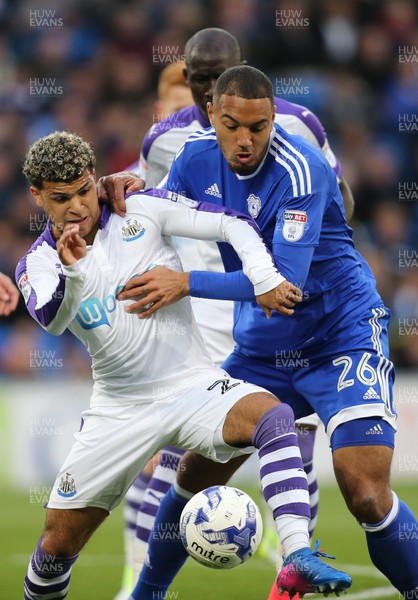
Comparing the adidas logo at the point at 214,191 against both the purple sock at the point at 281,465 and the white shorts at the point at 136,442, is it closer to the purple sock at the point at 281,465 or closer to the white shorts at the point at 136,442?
the white shorts at the point at 136,442

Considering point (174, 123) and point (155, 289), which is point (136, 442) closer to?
point (155, 289)

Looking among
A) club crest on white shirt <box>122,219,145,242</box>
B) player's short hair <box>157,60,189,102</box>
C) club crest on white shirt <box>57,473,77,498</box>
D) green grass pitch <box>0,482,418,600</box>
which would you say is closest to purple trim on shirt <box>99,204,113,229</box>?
club crest on white shirt <box>122,219,145,242</box>

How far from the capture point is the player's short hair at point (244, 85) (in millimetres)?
4926

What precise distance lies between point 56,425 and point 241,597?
5163mm

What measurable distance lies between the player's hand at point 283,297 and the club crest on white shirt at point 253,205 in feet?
1.94

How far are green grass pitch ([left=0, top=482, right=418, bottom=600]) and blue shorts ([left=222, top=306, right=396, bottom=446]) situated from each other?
1.62 meters

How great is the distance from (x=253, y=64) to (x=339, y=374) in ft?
32.1

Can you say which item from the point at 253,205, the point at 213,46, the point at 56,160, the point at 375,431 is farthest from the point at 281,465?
the point at 213,46

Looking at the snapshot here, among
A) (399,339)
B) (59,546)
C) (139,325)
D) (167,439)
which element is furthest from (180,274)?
(399,339)

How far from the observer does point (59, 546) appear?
16.1 feet

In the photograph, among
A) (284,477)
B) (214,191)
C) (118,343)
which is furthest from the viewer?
(214,191)

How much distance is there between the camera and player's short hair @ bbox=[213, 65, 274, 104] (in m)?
4.93

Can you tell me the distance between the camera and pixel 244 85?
4938 mm

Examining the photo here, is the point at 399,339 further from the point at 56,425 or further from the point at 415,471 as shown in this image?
the point at 56,425
